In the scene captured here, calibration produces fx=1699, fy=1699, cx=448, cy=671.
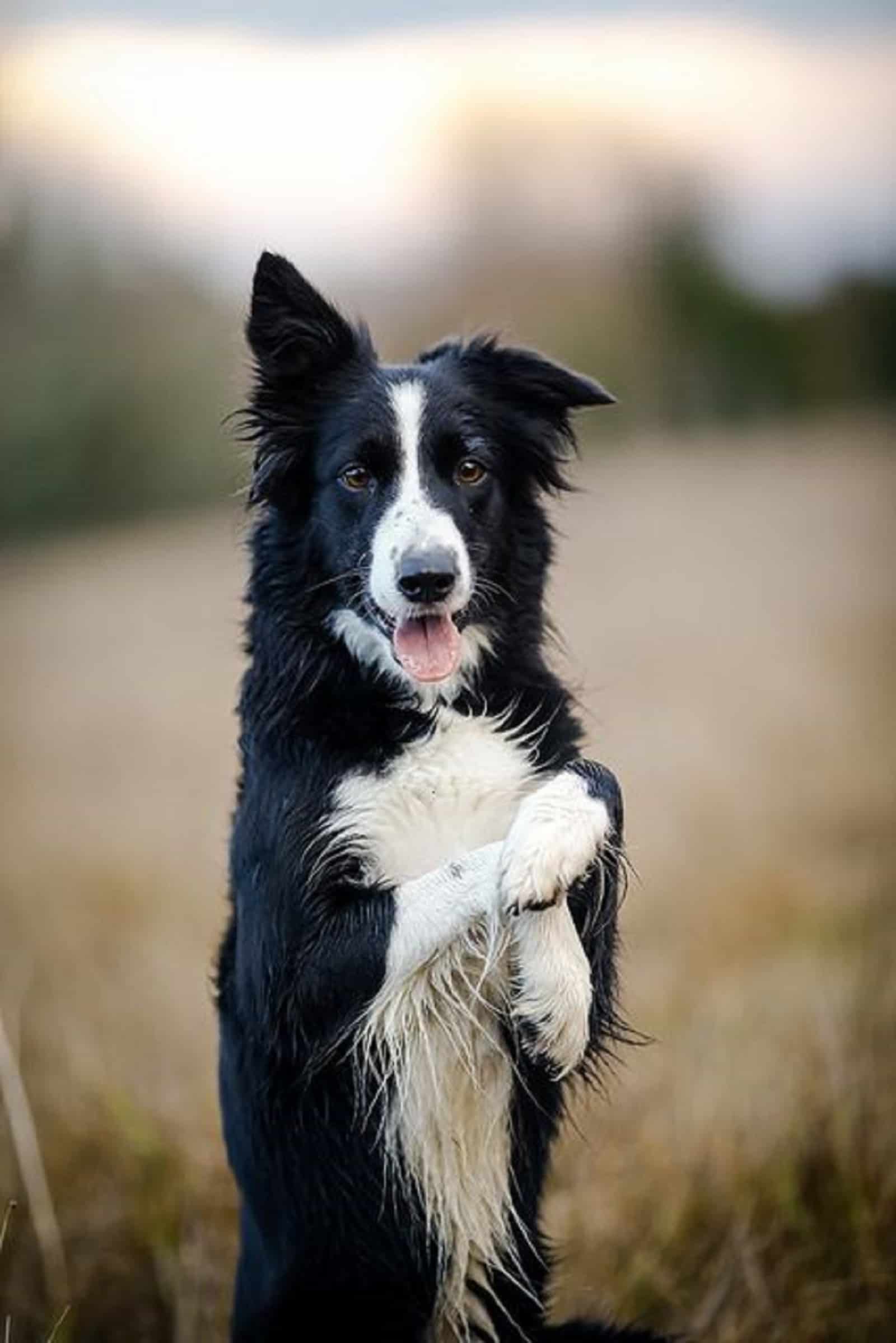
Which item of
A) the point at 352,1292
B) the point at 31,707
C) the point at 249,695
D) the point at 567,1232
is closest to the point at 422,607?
the point at 249,695

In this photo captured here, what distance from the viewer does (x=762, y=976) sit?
836 centimetres

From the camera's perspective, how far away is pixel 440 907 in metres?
3.34

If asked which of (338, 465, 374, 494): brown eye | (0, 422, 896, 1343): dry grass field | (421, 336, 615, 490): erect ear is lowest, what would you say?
(0, 422, 896, 1343): dry grass field

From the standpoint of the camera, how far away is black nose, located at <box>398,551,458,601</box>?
3.53m

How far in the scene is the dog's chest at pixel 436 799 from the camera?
11.7 feet

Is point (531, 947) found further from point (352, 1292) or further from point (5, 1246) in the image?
point (5, 1246)

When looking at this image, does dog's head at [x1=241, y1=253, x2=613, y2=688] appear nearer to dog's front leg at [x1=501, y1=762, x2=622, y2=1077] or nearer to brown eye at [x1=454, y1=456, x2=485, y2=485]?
brown eye at [x1=454, y1=456, x2=485, y2=485]

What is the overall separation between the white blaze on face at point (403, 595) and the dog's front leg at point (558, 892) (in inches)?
15.6

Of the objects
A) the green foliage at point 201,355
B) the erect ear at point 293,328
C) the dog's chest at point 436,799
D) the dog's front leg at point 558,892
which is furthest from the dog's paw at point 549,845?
the green foliage at point 201,355

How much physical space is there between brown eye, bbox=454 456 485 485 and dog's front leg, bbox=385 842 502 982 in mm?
855

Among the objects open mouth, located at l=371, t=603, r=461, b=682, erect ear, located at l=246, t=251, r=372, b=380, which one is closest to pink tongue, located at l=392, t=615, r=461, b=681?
open mouth, located at l=371, t=603, r=461, b=682

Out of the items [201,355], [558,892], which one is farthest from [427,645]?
[201,355]

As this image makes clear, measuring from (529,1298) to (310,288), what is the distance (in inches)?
91.6

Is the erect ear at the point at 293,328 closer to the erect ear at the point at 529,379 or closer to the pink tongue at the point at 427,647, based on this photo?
the erect ear at the point at 529,379
